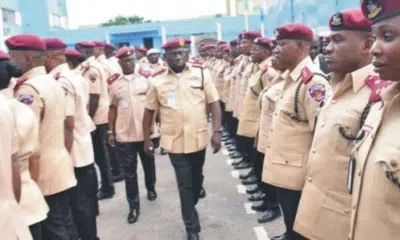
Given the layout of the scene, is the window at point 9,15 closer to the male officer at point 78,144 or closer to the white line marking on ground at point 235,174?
the white line marking on ground at point 235,174

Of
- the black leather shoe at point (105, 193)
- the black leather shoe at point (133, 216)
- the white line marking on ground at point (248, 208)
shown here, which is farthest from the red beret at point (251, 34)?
the black leather shoe at point (133, 216)

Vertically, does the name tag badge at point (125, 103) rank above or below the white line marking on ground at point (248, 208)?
above

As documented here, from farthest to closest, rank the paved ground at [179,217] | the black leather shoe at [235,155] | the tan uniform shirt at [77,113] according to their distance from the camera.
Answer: the black leather shoe at [235,155], the paved ground at [179,217], the tan uniform shirt at [77,113]

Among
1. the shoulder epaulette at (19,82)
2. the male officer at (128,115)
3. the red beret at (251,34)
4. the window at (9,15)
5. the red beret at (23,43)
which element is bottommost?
the male officer at (128,115)

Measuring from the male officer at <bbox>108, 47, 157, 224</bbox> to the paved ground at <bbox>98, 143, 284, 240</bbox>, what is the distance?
1.07 ft

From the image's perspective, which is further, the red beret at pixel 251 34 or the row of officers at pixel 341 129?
the red beret at pixel 251 34

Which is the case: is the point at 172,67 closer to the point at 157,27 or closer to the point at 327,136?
the point at 327,136

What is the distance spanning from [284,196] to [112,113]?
289 cm

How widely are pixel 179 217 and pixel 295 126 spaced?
2.35 meters

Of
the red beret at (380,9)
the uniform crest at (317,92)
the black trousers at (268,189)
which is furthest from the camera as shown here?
the black trousers at (268,189)

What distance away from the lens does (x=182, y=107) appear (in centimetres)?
417

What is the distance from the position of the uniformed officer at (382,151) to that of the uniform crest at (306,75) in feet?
4.52

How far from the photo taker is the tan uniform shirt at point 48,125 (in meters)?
3.15

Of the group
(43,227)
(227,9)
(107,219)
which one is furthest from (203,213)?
(227,9)
